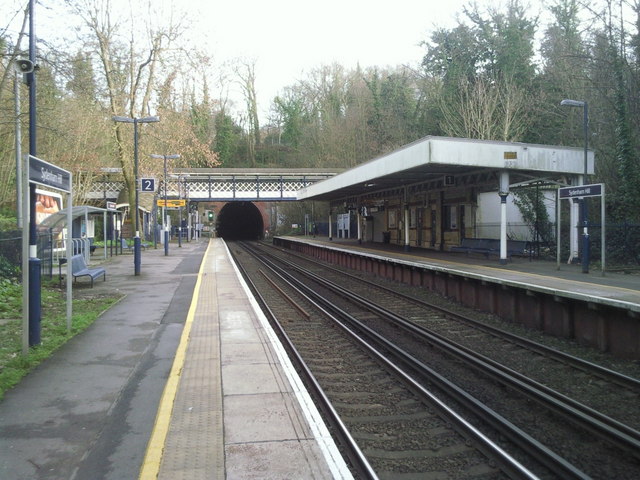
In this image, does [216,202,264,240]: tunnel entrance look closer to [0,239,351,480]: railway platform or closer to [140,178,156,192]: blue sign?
[140,178,156,192]: blue sign

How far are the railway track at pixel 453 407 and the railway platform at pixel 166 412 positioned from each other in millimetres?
733

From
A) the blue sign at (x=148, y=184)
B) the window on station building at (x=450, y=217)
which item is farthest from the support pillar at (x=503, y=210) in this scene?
the blue sign at (x=148, y=184)

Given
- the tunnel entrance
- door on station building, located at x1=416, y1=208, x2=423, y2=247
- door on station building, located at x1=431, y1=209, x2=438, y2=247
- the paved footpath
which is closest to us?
the paved footpath

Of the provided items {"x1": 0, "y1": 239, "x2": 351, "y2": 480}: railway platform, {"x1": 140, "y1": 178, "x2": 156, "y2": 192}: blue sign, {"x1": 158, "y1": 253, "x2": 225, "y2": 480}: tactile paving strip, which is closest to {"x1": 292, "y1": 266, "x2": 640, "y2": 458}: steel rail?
{"x1": 0, "y1": 239, "x2": 351, "y2": 480}: railway platform

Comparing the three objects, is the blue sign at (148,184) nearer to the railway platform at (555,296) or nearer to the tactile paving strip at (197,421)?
the railway platform at (555,296)

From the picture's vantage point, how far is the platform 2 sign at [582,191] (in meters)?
14.5

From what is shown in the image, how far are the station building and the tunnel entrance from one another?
1242 inches

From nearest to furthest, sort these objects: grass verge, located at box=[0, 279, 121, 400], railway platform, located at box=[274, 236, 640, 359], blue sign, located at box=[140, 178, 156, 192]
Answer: grass verge, located at box=[0, 279, 121, 400], railway platform, located at box=[274, 236, 640, 359], blue sign, located at box=[140, 178, 156, 192]

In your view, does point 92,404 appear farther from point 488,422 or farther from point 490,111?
point 490,111

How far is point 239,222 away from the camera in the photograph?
79875 mm

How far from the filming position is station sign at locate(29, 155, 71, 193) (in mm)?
6742

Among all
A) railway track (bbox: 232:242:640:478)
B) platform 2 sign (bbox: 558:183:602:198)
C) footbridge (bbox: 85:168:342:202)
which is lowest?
railway track (bbox: 232:242:640:478)

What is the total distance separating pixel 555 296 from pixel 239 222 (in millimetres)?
71362

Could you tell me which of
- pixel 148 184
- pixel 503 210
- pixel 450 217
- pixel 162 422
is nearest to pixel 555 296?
pixel 503 210
